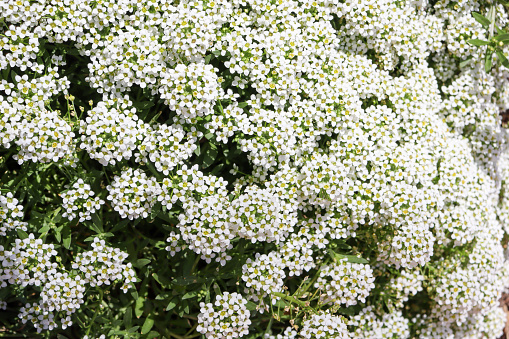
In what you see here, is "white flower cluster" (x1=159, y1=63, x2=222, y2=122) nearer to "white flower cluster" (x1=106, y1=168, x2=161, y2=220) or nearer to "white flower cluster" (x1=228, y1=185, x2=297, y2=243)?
"white flower cluster" (x1=106, y1=168, x2=161, y2=220)

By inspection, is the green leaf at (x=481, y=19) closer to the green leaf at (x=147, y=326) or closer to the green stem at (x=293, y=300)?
the green stem at (x=293, y=300)

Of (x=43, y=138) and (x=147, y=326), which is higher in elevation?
(x=43, y=138)

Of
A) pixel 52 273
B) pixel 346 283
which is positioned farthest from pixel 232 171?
pixel 52 273

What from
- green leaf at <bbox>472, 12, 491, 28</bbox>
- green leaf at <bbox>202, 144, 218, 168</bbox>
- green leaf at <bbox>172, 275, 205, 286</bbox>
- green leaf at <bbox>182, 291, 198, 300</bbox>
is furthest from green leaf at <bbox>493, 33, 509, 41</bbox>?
green leaf at <bbox>182, 291, 198, 300</bbox>

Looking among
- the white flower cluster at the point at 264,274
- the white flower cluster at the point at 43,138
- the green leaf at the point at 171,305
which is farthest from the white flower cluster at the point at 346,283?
the white flower cluster at the point at 43,138

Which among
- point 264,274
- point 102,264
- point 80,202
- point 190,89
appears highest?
point 190,89

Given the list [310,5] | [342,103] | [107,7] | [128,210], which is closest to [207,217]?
[128,210]

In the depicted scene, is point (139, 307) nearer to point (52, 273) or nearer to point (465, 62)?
point (52, 273)
